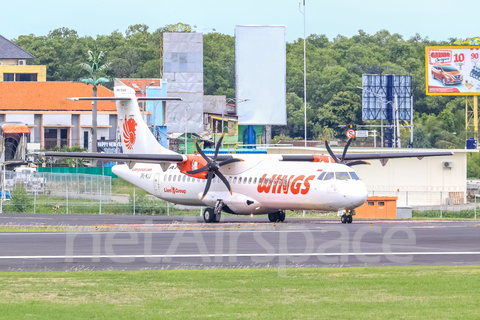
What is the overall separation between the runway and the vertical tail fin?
10.7 metres

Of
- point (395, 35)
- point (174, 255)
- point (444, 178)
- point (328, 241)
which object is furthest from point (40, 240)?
point (395, 35)

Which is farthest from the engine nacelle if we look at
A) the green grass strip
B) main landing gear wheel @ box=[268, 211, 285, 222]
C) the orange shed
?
the green grass strip

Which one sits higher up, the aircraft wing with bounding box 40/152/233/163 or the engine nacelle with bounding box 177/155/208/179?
the aircraft wing with bounding box 40/152/233/163

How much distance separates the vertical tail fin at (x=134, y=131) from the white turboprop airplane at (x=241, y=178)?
0.18ft

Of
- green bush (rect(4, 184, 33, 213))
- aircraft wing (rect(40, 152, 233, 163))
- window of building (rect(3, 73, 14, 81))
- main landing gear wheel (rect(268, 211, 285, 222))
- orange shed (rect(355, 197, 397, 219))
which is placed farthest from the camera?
window of building (rect(3, 73, 14, 81))

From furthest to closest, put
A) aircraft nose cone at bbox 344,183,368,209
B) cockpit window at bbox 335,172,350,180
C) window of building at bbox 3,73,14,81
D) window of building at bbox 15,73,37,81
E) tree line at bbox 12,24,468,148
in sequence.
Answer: tree line at bbox 12,24,468,148 < window of building at bbox 15,73,37,81 < window of building at bbox 3,73,14,81 < cockpit window at bbox 335,172,350,180 < aircraft nose cone at bbox 344,183,368,209

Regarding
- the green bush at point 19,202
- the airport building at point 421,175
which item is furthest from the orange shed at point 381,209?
the green bush at point 19,202

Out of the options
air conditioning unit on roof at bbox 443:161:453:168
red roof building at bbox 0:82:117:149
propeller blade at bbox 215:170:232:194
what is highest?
red roof building at bbox 0:82:117:149

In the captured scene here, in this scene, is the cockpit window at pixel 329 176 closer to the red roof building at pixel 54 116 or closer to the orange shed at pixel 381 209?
the orange shed at pixel 381 209

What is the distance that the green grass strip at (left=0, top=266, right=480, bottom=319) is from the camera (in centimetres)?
1037

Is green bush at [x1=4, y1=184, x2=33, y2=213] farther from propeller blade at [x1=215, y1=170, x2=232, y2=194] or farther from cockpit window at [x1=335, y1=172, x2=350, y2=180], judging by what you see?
cockpit window at [x1=335, y1=172, x2=350, y2=180]

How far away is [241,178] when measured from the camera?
3228 cm

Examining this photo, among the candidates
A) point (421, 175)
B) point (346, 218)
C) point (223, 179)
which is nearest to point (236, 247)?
point (346, 218)

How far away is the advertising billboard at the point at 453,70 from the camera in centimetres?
8406
